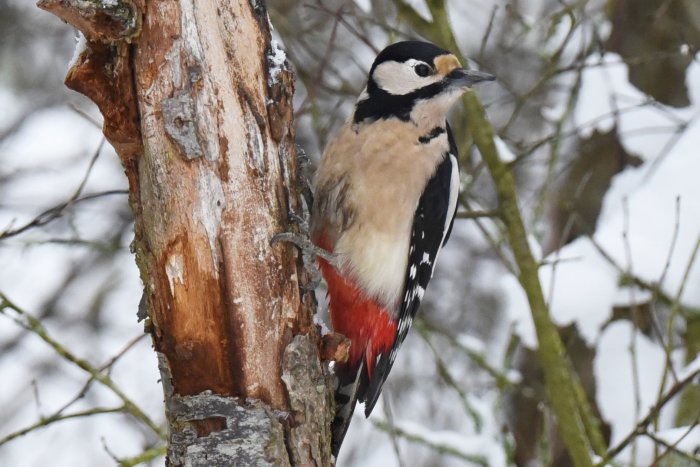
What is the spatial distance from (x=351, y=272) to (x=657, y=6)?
221 centimetres

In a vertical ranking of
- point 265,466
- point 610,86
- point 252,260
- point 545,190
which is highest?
point 610,86

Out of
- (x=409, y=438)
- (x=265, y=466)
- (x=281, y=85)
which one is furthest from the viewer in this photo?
(x=409, y=438)

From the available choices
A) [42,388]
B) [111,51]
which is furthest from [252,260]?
[42,388]

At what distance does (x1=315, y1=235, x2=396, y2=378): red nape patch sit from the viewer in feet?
10.2

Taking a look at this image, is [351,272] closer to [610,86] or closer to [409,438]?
[409,438]

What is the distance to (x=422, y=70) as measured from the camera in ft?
10.4

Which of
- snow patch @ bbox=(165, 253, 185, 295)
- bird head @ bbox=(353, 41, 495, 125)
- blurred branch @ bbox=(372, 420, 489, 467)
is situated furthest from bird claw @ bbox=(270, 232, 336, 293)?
blurred branch @ bbox=(372, 420, 489, 467)

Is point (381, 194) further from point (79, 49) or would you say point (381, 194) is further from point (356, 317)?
point (79, 49)

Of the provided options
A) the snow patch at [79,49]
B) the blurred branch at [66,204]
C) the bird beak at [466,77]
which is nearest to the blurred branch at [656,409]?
the bird beak at [466,77]

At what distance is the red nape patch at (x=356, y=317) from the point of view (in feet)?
10.2

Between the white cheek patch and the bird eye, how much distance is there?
0.03ft

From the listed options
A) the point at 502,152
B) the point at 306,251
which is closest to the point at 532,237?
the point at 502,152

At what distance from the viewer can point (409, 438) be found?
3.87m

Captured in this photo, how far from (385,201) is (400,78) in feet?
1.56
